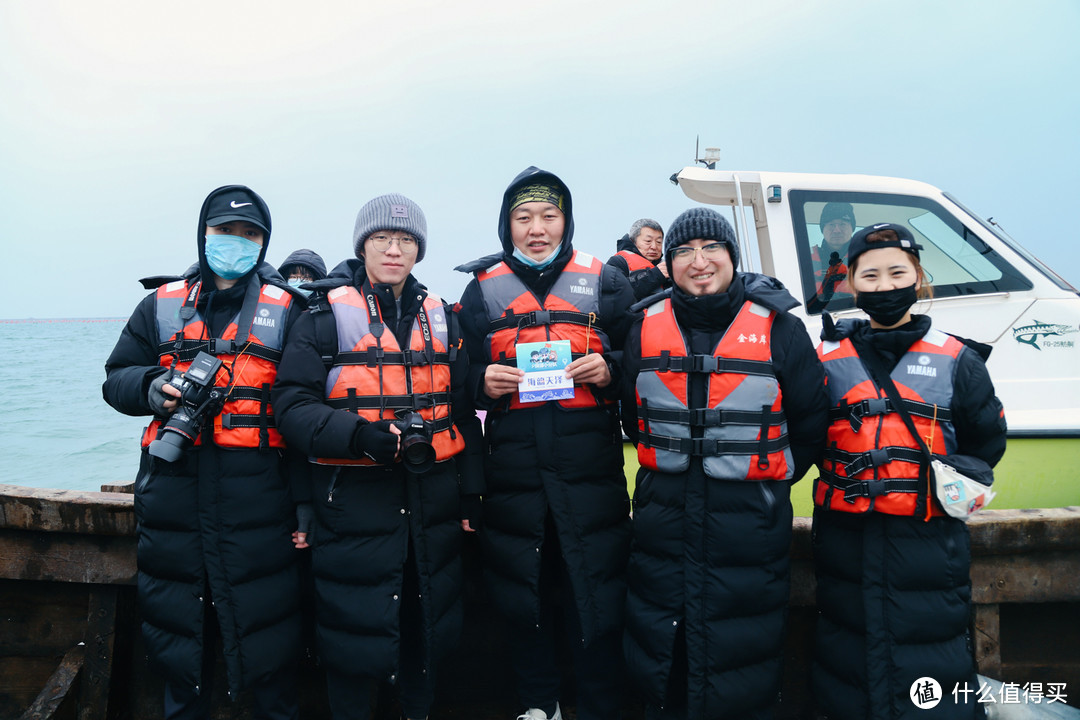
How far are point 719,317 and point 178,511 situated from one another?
2.20m

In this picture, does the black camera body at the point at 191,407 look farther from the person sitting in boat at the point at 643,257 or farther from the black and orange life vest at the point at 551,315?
the person sitting in boat at the point at 643,257

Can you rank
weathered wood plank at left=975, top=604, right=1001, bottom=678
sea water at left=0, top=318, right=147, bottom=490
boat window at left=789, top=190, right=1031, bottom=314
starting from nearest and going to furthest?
weathered wood plank at left=975, top=604, right=1001, bottom=678
boat window at left=789, top=190, right=1031, bottom=314
sea water at left=0, top=318, right=147, bottom=490

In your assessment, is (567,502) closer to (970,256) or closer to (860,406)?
(860,406)

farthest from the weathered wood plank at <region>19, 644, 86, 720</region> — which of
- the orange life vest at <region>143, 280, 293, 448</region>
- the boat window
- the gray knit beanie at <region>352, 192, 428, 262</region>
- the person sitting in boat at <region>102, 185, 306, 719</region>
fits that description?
the boat window

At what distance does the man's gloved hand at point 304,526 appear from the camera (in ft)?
7.37

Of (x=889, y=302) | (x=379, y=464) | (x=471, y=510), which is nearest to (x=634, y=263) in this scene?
(x=889, y=302)

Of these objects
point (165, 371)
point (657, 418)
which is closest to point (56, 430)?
point (165, 371)

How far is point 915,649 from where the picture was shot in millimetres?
1979

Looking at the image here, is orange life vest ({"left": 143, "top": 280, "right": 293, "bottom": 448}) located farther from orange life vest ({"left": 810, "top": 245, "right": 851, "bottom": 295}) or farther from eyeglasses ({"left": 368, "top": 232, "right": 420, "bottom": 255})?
orange life vest ({"left": 810, "top": 245, "right": 851, "bottom": 295})

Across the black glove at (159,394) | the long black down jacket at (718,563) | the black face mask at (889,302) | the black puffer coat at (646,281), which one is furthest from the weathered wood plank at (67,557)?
the black face mask at (889,302)

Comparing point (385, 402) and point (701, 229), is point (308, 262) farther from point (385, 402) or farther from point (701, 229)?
point (701, 229)

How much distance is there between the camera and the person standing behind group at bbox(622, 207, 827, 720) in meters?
2.00

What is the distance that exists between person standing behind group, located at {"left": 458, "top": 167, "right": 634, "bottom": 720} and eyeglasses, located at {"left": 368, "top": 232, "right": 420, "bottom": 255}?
309 mm

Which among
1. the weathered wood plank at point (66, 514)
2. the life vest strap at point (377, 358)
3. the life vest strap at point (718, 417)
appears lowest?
the weathered wood plank at point (66, 514)
